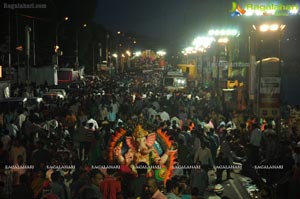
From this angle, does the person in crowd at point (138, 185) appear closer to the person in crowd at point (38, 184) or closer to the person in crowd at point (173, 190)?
the person in crowd at point (173, 190)

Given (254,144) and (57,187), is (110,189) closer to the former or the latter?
(57,187)

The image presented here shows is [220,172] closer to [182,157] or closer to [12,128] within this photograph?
[182,157]

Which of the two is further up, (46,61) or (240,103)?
(46,61)

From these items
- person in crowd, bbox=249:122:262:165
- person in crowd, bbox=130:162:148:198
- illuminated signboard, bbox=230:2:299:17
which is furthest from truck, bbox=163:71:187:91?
person in crowd, bbox=130:162:148:198

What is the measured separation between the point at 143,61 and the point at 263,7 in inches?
4513

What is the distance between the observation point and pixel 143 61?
5561 inches

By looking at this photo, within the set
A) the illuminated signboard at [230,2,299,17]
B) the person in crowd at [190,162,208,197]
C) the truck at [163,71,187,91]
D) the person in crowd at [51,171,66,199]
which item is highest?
the illuminated signboard at [230,2,299,17]

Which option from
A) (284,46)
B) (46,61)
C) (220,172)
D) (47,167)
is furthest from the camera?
(46,61)

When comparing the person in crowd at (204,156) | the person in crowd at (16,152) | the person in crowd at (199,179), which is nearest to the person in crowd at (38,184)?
the person in crowd at (16,152)

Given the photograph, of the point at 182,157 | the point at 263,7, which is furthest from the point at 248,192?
the point at 263,7

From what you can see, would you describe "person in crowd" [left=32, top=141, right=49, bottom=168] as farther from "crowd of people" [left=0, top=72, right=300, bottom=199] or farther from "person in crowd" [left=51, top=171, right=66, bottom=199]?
"person in crowd" [left=51, top=171, right=66, bottom=199]

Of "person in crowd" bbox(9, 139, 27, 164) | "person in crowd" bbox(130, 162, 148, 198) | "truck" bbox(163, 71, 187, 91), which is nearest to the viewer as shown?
"person in crowd" bbox(130, 162, 148, 198)

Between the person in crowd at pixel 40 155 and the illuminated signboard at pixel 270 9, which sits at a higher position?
the illuminated signboard at pixel 270 9

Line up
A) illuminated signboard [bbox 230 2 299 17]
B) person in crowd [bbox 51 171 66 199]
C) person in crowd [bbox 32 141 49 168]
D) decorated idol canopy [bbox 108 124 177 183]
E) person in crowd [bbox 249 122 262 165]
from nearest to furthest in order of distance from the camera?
person in crowd [bbox 51 171 66 199], decorated idol canopy [bbox 108 124 177 183], person in crowd [bbox 32 141 49 168], person in crowd [bbox 249 122 262 165], illuminated signboard [bbox 230 2 299 17]
